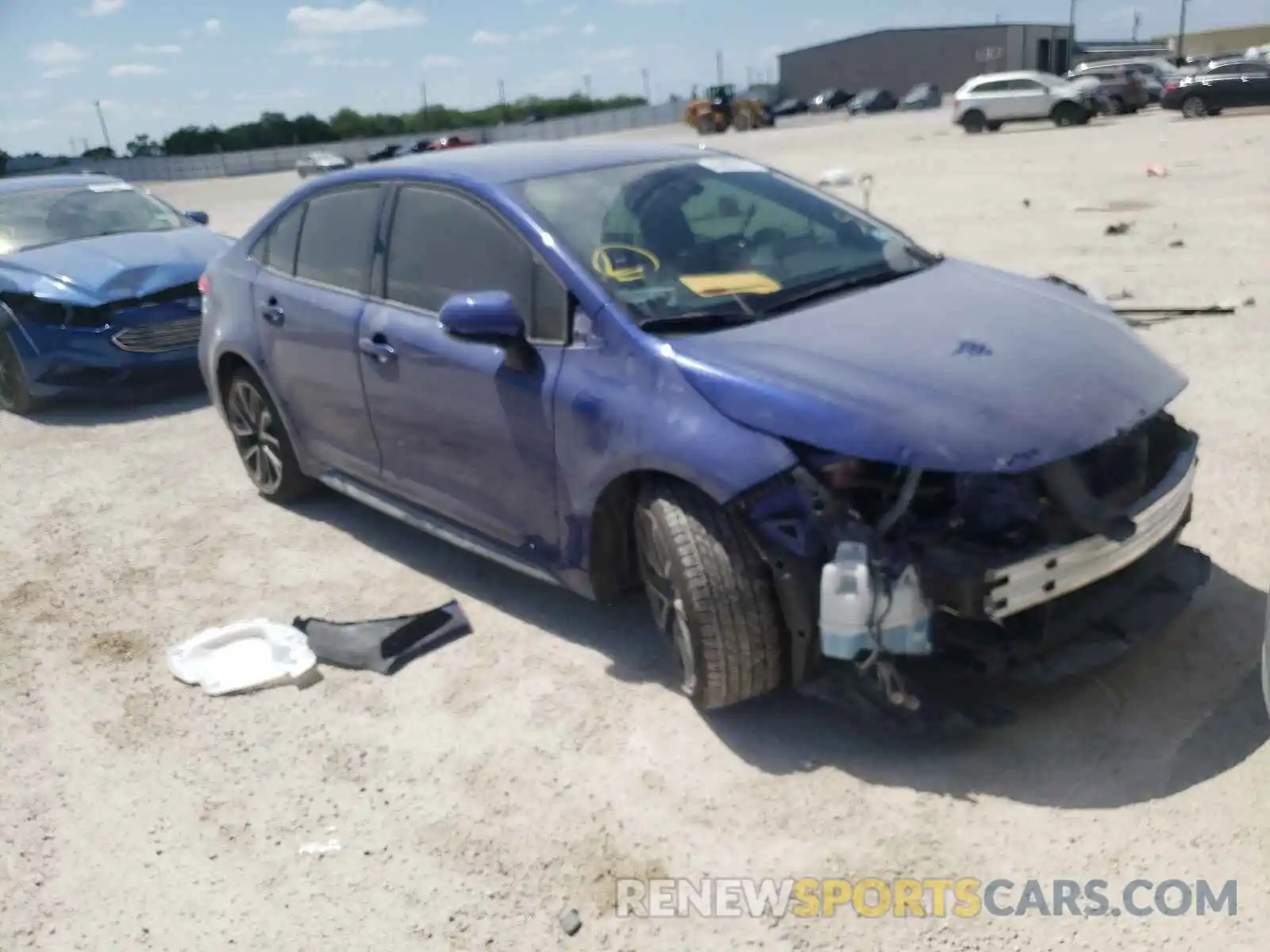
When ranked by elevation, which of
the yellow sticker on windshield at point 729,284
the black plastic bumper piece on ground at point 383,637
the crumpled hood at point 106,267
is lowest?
the black plastic bumper piece on ground at point 383,637

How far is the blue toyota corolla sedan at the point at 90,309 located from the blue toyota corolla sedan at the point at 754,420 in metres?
3.56

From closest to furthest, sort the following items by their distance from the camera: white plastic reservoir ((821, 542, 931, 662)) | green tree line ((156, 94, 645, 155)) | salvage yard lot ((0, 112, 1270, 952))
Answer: salvage yard lot ((0, 112, 1270, 952))
white plastic reservoir ((821, 542, 931, 662))
green tree line ((156, 94, 645, 155))

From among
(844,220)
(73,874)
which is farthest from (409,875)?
(844,220)

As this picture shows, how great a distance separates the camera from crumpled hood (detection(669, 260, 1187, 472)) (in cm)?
291

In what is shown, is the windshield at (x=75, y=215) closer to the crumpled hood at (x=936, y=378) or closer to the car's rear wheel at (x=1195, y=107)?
the crumpled hood at (x=936, y=378)

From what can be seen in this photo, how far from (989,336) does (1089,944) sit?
1.72 m

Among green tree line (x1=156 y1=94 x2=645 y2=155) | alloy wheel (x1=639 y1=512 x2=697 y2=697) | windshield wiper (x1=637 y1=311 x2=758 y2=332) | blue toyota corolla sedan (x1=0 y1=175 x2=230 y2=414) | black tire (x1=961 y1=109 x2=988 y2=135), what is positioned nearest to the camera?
alloy wheel (x1=639 y1=512 x2=697 y2=697)

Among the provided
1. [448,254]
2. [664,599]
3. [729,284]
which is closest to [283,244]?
[448,254]

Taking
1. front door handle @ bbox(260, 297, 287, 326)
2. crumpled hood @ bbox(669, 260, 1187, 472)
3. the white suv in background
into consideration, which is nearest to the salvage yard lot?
crumpled hood @ bbox(669, 260, 1187, 472)

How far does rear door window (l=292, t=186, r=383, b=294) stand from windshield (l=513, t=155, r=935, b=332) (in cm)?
85

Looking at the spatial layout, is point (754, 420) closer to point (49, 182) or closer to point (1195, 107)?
point (49, 182)

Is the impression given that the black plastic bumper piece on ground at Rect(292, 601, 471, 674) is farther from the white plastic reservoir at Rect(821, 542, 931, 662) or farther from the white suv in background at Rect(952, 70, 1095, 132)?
the white suv in background at Rect(952, 70, 1095, 132)

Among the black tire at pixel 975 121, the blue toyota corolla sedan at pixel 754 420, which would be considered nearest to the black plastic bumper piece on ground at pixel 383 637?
the blue toyota corolla sedan at pixel 754 420

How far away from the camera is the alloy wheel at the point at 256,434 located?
5410mm
